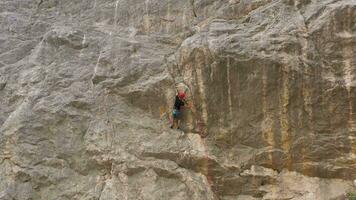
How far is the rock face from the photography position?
48.4ft

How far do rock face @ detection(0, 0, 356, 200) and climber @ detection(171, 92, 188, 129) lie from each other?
33cm

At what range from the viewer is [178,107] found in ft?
51.2

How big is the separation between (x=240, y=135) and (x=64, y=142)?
5550mm

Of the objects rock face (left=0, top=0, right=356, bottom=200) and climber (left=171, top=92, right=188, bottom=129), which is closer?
rock face (left=0, top=0, right=356, bottom=200)

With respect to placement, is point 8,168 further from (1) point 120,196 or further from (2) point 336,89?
(2) point 336,89

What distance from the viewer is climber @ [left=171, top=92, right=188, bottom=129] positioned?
1548 centimetres

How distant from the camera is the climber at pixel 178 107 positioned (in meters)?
15.5

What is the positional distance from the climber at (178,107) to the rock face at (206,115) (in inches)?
13.0

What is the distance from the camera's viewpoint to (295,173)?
48.9 ft

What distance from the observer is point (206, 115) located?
15.6 meters

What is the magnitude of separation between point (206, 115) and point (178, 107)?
904mm

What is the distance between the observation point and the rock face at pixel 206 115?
1476 centimetres

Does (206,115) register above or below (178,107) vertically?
below

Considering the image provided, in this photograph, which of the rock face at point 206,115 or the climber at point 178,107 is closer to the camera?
the rock face at point 206,115
